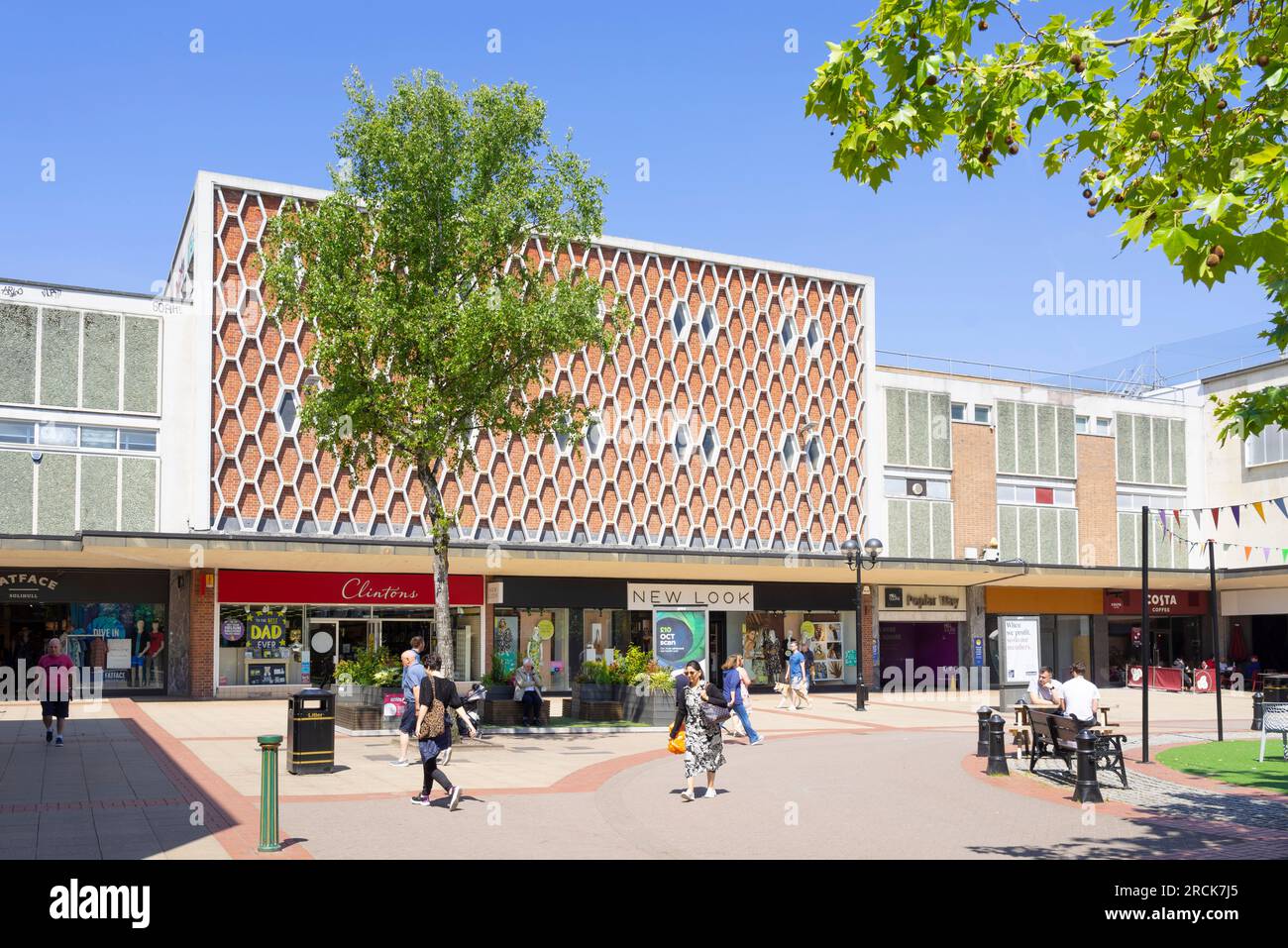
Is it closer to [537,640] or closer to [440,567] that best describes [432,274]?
[440,567]

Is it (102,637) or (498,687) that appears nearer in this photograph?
(498,687)

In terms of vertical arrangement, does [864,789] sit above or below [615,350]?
below

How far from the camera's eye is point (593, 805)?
13.9 meters

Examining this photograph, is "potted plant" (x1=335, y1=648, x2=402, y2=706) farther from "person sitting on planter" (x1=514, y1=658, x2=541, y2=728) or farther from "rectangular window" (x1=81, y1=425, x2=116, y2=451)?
"rectangular window" (x1=81, y1=425, x2=116, y2=451)

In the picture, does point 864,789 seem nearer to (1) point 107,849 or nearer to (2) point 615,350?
(1) point 107,849

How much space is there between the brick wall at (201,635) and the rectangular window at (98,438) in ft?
13.2

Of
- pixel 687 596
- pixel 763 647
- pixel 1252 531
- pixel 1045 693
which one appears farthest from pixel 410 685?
pixel 1252 531

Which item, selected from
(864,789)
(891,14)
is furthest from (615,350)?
(891,14)

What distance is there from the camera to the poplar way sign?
39250 millimetres

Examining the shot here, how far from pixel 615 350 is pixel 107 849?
28.9 meters

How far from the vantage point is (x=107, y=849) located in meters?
10.6

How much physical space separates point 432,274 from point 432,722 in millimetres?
9654

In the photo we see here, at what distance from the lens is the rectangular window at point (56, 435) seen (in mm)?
31641

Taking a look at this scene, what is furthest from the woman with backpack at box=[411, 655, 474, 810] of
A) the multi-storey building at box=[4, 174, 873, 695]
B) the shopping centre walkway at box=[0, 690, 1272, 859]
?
the multi-storey building at box=[4, 174, 873, 695]
